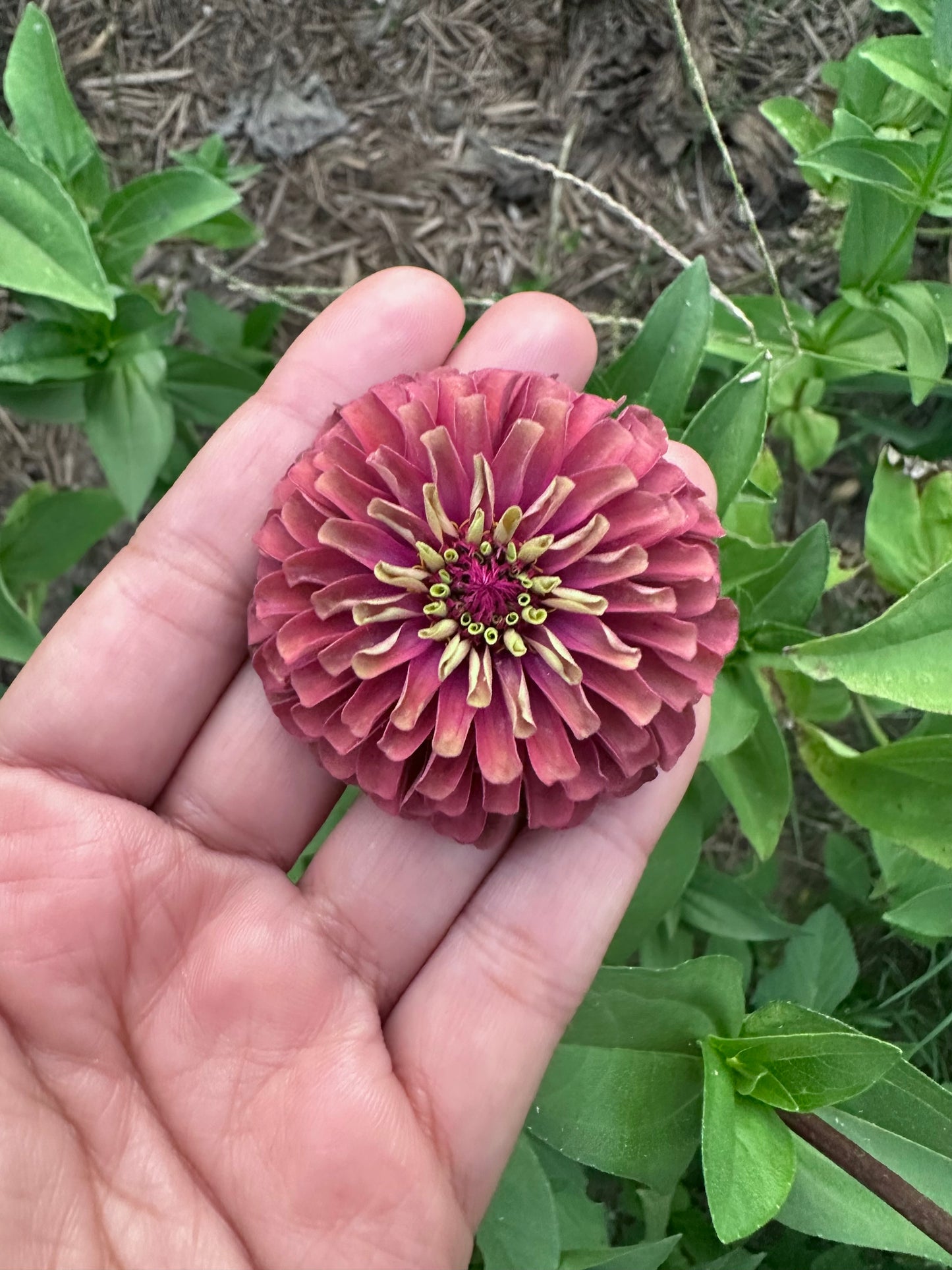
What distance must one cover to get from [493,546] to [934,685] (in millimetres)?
579

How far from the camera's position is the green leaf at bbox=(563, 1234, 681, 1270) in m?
1.47

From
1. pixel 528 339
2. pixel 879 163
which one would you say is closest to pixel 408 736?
pixel 528 339

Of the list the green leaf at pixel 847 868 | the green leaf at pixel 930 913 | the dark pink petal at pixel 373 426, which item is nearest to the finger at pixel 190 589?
the dark pink petal at pixel 373 426

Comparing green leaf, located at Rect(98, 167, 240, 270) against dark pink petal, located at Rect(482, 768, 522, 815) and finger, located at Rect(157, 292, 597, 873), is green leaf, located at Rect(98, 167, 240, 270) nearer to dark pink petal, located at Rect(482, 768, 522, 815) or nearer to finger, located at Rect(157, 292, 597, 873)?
finger, located at Rect(157, 292, 597, 873)

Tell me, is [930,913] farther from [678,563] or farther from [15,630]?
[15,630]

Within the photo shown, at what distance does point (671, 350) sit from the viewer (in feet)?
5.74

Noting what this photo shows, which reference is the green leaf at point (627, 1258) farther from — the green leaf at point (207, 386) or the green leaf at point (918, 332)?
the green leaf at point (207, 386)

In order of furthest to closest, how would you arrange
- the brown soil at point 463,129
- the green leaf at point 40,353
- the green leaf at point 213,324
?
the brown soil at point 463,129 → the green leaf at point 213,324 → the green leaf at point 40,353

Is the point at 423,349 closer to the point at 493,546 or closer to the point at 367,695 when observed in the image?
the point at 493,546

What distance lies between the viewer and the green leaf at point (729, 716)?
1622 millimetres

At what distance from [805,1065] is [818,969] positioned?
540mm

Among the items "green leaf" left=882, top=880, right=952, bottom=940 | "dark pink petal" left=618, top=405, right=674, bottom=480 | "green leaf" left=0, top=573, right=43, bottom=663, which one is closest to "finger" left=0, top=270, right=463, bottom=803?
"green leaf" left=0, top=573, right=43, bottom=663

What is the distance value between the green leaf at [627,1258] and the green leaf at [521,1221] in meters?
0.02

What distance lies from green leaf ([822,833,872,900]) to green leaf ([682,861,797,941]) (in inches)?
11.7
